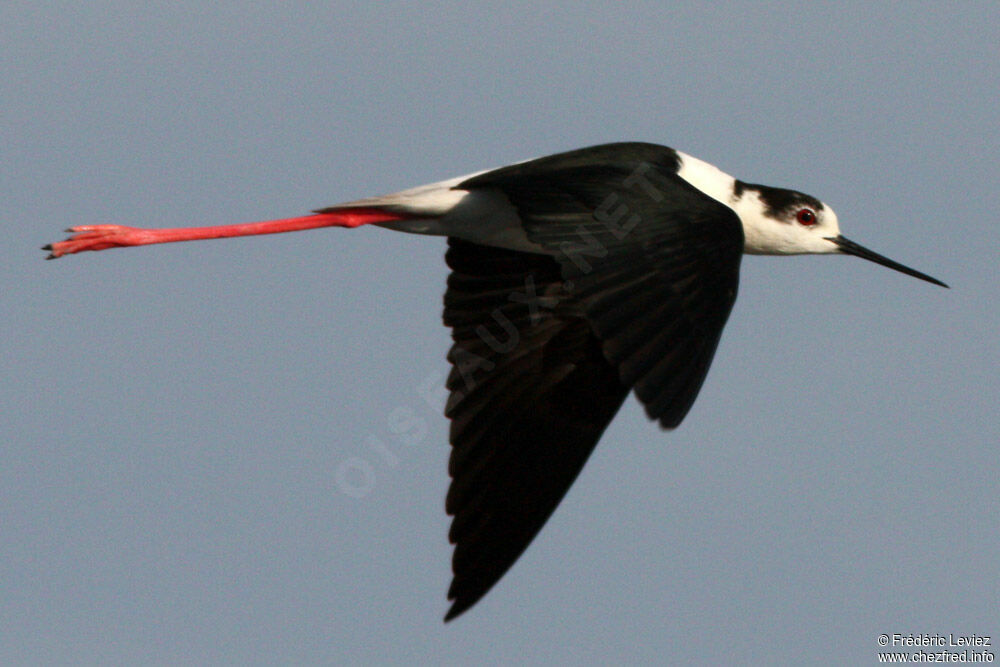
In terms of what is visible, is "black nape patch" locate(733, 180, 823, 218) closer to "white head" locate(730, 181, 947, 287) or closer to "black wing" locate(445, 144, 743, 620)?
"white head" locate(730, 181, 947, 287)

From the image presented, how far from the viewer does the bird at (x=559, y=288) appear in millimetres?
5246

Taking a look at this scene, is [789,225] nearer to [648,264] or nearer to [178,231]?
[648,264]

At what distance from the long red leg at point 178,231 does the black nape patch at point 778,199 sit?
1.80 meters

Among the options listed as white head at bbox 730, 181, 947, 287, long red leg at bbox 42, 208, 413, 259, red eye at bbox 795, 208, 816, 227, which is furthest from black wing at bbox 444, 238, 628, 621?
red eye at bbox 795, 208, 816, 227

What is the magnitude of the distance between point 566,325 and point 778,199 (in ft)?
4.19

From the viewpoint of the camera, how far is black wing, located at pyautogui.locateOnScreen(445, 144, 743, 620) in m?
5.21

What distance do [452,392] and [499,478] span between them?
485 mm

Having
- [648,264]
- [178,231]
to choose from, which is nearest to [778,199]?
→ [648,264]

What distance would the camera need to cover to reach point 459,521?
650 cm

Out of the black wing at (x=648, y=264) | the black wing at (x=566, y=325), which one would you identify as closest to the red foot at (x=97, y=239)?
the black wing at (x=566, y=325)

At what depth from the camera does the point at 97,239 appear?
7.21 metres

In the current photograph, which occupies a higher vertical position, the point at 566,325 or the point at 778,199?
the point at 778,199

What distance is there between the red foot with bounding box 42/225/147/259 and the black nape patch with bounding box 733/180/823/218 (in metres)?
2.87

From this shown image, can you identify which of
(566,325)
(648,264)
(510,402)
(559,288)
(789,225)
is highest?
(789,225)
